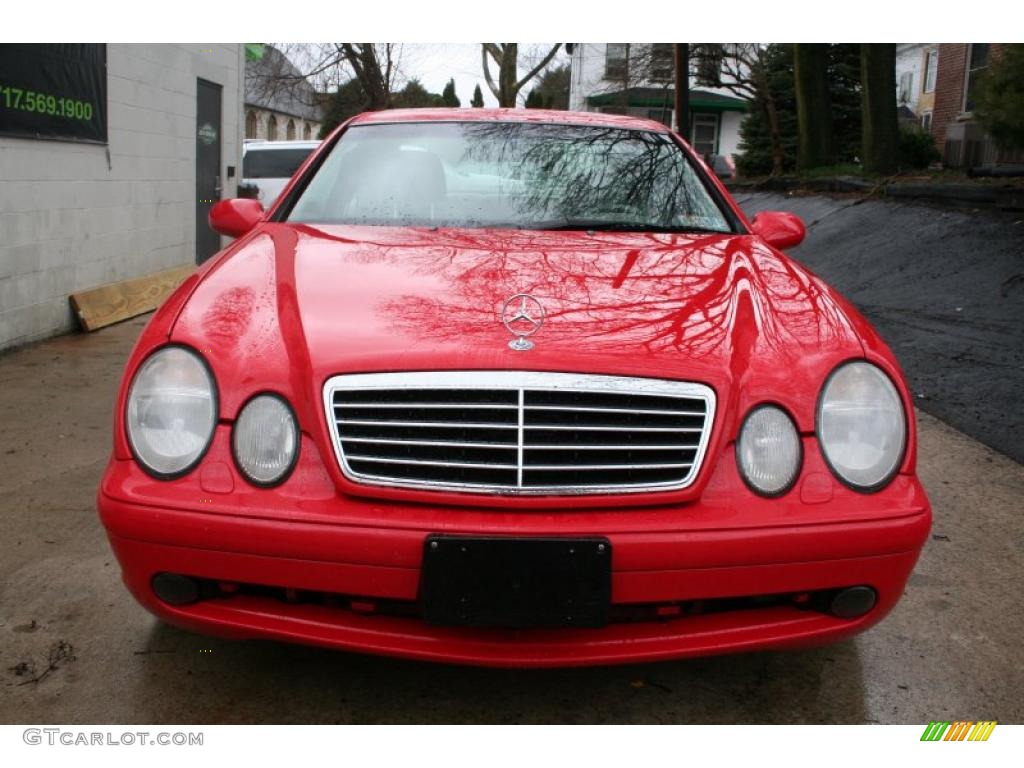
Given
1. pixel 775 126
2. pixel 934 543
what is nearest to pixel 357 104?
pixel 775 126

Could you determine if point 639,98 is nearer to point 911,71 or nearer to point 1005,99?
point 911,71

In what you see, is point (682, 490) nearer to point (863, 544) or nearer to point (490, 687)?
point (863, 544)

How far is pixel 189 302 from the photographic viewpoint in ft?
8.30

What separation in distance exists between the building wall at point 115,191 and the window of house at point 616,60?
82.0 ft

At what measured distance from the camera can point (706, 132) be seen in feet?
154

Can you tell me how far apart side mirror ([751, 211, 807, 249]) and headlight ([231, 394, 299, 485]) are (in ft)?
6.37

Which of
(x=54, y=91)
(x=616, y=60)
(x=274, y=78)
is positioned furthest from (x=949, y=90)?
(x=54, y=91)

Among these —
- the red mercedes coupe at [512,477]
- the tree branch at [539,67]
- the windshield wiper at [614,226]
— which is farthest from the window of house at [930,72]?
the red mercedes coupe at [512,477]

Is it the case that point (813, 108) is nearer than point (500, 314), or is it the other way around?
point (500, 314)

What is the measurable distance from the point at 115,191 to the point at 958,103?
20.1m

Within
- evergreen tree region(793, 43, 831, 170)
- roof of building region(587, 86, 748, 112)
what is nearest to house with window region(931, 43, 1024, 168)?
evergreen tree region(793, 43, 831, 170)
